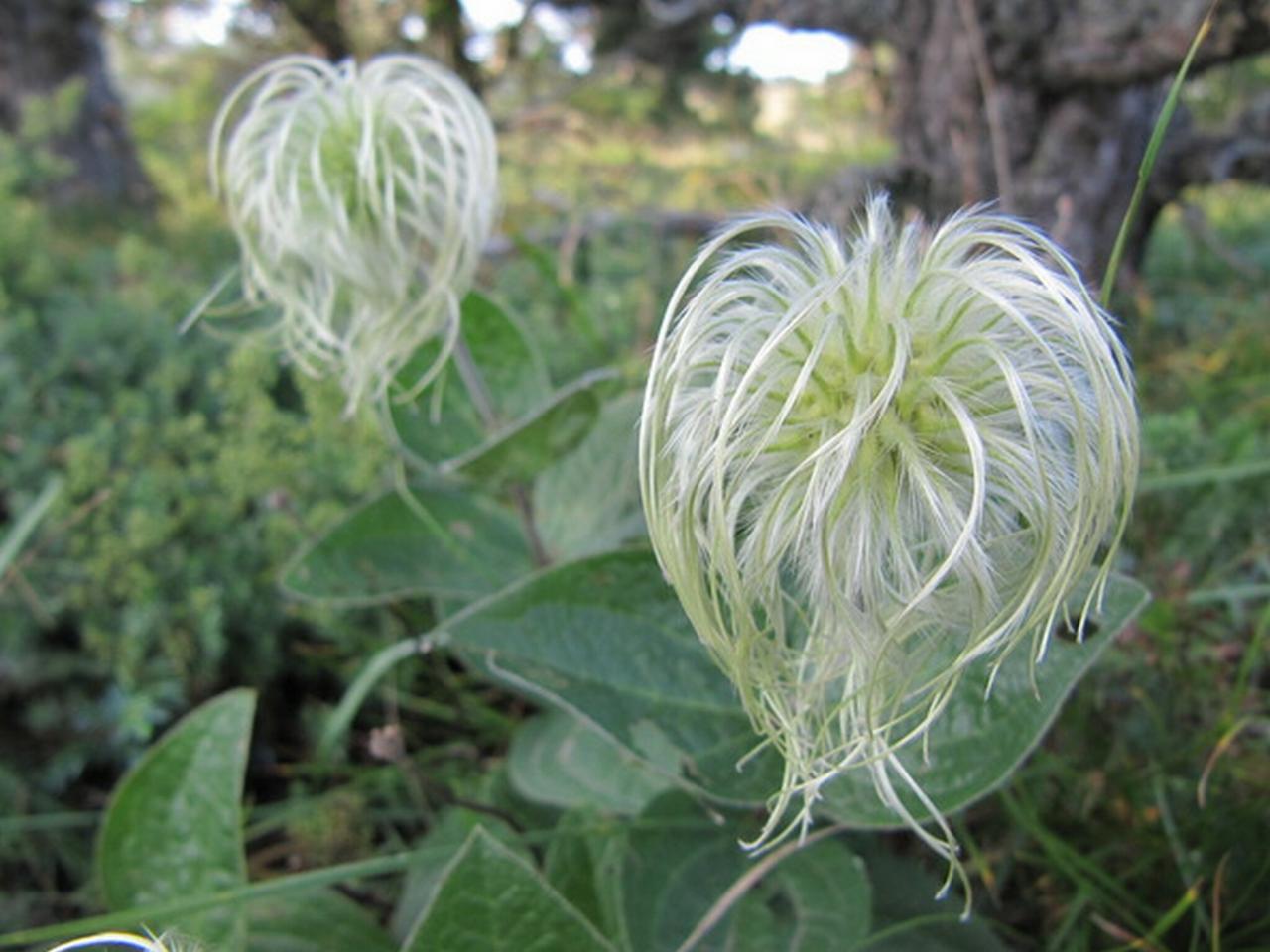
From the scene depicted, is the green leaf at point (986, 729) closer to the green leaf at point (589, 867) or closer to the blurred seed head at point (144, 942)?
the green leaf at point (589, 867)

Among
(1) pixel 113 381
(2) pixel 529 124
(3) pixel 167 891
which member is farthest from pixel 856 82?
(3) pixel 167 891

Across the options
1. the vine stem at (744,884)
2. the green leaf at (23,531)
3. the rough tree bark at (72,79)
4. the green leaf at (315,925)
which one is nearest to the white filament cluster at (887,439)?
the vine stem at (744,884)

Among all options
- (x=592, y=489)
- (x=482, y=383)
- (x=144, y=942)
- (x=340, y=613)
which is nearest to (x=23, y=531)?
(x=340, y=613)

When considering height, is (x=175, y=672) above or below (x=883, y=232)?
below

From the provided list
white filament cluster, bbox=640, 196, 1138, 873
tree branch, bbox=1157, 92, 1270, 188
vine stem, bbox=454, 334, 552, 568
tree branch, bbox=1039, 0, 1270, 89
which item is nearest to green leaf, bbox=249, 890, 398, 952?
vine stem, bbox=454, 334, 552, 568

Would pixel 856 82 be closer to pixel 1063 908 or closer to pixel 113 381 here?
pixel 113 381

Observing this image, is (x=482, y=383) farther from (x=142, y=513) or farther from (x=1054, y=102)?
(x=1054, y=102)
